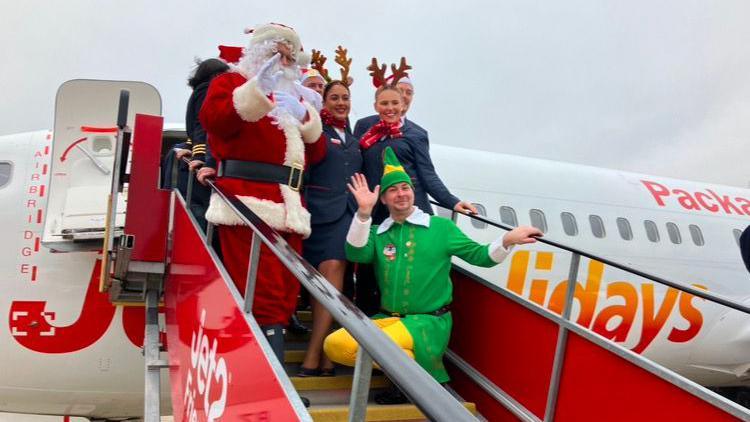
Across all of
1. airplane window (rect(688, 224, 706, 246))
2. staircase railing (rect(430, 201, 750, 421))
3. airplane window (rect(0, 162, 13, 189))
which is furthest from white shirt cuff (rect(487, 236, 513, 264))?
airplane window (rect(688, 224, 706, 246))

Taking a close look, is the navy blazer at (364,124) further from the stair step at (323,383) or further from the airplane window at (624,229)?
the airplane window at (624,229)

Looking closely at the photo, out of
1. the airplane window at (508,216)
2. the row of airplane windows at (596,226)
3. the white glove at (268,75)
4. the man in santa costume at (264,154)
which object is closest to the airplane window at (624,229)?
the row of airplane windows at (596,226)

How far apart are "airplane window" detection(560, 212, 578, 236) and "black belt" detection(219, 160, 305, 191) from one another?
4532mm

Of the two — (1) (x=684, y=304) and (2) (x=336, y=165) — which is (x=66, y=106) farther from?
(1) (x=684, y=304)

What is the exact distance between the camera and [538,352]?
2992 mm

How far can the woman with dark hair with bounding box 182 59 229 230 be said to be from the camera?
10.9 feet

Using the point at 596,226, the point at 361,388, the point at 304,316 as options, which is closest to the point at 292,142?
the point at 304,316

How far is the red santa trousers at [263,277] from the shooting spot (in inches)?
102

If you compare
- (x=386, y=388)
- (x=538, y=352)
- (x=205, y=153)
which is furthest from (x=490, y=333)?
(x=205, y=153)

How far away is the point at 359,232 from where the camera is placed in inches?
113

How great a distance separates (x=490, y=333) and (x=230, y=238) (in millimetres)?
1440

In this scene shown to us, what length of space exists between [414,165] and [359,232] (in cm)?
85

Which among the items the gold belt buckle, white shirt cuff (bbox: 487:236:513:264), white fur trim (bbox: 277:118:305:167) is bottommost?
white shirt cuff (bbox: 487:236:513:264)

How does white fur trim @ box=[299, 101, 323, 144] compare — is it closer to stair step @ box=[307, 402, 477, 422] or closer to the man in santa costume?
the man in santa costume
